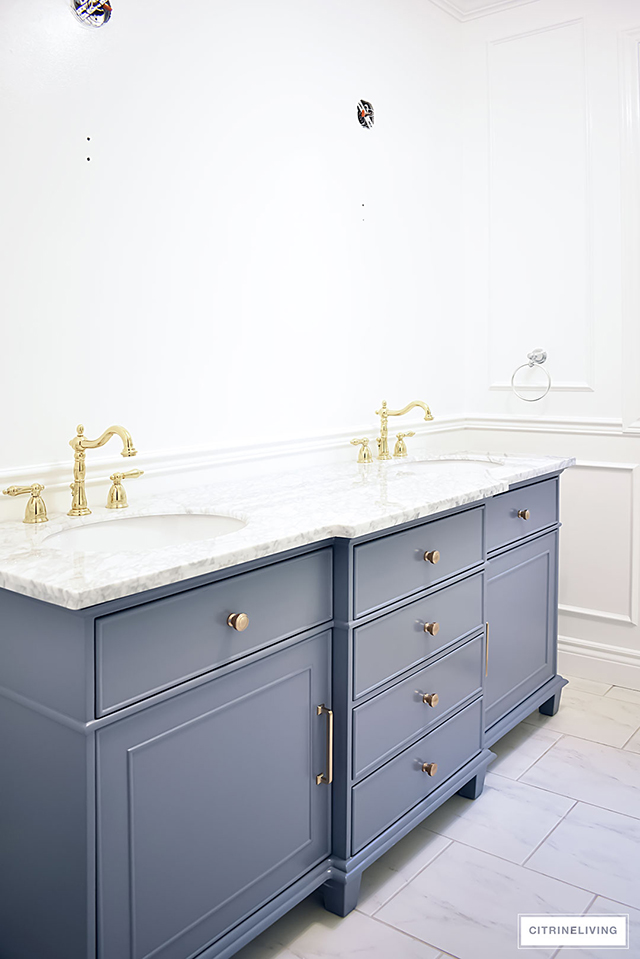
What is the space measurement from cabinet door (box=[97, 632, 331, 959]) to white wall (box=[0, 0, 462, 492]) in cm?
66

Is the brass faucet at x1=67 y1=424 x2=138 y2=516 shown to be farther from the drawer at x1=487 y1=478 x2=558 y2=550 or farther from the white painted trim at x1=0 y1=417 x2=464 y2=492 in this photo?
the drawer at x1=487 y1=478 x2=558 y2=550

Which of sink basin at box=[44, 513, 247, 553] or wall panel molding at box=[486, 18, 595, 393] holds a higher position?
wall panel molding at box=[486, 18, 595, 393]

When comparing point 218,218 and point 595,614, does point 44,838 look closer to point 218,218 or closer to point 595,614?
point 218,218

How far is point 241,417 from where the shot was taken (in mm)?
2148

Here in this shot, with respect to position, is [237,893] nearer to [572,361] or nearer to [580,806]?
[580,806]

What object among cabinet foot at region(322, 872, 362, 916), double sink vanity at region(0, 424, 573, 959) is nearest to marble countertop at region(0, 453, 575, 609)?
double sink vanity at region(0, 424, 573, 959)

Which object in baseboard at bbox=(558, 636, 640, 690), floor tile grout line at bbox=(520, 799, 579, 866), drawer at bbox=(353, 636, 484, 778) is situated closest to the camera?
drawer at bbox=(353, 636, 484, 778)

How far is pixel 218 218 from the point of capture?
80.1 inches

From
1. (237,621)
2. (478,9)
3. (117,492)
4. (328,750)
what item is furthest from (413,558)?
(478,9)

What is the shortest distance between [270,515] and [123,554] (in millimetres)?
410

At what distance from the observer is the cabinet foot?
5.28 ft

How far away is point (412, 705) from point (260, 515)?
23.1 inches

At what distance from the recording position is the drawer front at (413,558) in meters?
1.62

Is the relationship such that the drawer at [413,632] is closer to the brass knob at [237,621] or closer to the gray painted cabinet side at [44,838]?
the brass knob at [237,621]
